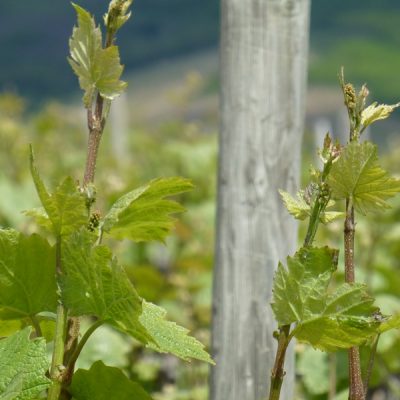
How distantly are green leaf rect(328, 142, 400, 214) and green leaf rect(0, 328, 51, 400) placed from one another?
0.23 metres

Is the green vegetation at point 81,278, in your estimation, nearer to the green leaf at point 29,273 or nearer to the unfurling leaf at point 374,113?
the green leaf at point 29,273

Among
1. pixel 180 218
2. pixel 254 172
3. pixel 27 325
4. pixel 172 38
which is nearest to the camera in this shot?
pixel 27 325

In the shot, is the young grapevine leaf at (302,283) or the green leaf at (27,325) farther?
the green leaf at (27,325)

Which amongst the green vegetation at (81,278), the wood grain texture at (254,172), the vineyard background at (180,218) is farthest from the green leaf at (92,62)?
the wood grain texture at (254,172)

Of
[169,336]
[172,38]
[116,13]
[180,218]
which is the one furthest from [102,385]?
[172,38]

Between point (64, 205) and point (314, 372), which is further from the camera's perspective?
point (314, 372)

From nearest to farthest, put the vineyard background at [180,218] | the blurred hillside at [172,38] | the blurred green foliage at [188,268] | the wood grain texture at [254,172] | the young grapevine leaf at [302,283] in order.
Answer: the young grapevine leaf at [302,283]
the wood grain texture at [254,172]
the blurred green foliage at [188,268]
the vineyard background at [180,218]
the blurred hillside at [172,38]

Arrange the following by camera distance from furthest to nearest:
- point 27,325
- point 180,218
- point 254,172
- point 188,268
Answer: point 180,218, point 188,268, point 254,172, point 27,325

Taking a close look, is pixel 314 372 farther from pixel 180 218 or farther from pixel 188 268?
pixel 180 218

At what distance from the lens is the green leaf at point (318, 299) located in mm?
625

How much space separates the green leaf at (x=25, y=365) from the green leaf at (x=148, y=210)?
107mm

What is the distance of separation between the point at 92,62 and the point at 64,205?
0.37ft

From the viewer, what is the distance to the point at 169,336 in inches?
27.0

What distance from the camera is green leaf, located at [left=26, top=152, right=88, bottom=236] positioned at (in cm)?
65
